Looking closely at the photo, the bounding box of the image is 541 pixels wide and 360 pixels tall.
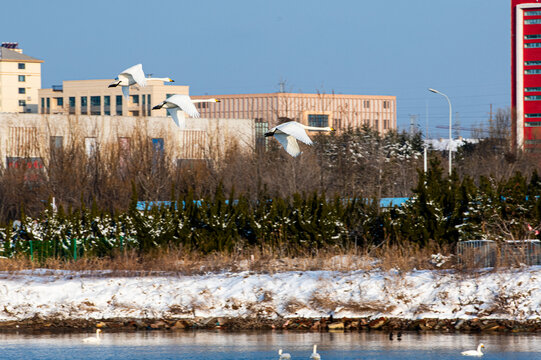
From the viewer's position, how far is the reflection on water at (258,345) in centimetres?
2025

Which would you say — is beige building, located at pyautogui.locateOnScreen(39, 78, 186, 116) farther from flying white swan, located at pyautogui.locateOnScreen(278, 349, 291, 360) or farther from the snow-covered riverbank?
flying white swan, located at pyautogui.locateOnScreen(278, 349, 291, 360)

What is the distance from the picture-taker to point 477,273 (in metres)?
24.9

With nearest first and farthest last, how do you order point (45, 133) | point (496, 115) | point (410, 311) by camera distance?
point (410, 311) < point (45, 133) < point (496, 115)

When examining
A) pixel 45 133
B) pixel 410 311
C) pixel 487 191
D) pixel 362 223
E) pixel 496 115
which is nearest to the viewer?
pixel 410 311

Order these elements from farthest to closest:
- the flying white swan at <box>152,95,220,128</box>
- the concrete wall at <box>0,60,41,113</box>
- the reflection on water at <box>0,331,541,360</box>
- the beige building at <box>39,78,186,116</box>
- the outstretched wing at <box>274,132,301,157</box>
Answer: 1. the concrete wall at <box>0,60,41,113</box>
2. the beige building at <box>39,78,186,116</box>
3. the outstretched wing at <box>274,132,301,157</box>
4. the reflection on water at <box>0,331,541,360</box>
5. the flying white swan at <box>152,95,220,128</box>

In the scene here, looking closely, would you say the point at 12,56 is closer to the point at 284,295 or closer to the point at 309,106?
the point at 309,106

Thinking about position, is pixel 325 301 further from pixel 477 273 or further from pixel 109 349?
pixel 109 349

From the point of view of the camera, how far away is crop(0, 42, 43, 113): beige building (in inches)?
5266

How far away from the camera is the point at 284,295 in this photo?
2498 cm

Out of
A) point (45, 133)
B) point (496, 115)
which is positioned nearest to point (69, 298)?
point (45, 133)

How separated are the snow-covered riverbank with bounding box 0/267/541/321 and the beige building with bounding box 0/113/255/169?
83.6 feet

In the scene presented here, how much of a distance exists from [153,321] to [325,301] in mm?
4821

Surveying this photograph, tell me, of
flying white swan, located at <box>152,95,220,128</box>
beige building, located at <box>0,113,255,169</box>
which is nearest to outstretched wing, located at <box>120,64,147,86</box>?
flying white swan, located at <box>152,95,220,128</box>

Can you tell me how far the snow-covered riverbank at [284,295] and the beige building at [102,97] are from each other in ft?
293
